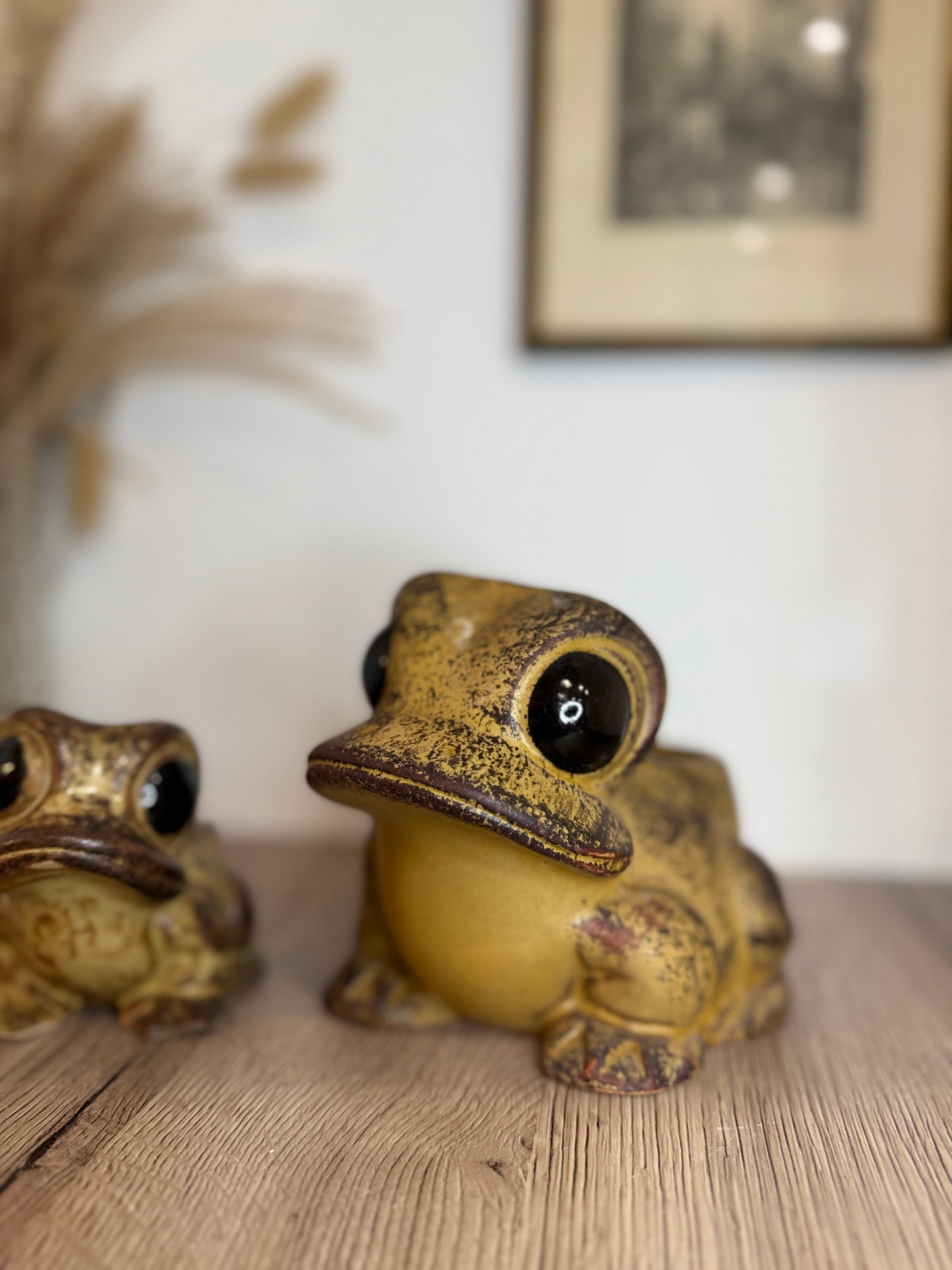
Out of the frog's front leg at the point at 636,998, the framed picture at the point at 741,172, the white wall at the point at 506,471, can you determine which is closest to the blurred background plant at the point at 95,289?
the white wall at the point at 506,471

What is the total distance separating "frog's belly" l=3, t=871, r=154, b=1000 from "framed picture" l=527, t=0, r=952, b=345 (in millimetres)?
642

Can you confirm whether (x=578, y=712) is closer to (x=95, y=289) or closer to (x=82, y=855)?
(x=82, y=855)

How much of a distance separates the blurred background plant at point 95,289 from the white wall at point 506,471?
0.04 m

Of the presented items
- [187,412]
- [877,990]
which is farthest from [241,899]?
[187,412]

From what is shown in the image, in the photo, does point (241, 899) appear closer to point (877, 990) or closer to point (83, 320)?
point (877, 990)

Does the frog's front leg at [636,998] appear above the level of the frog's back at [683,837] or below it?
below

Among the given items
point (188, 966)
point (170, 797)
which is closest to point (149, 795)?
point (170, 797)

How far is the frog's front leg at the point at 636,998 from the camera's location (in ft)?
1.97

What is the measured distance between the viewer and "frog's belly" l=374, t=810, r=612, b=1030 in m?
0.58

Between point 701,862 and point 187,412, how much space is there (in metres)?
0.71

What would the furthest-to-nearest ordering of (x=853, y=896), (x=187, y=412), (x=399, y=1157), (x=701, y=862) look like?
(x=187, y=412), (x=853, y=896), (x=701, y=862), (x=399, y=1157)

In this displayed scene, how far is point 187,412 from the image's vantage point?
1.08m

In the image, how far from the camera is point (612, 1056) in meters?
0.60

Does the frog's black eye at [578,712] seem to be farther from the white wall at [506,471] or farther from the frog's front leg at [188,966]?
the white wall at [506,471]
